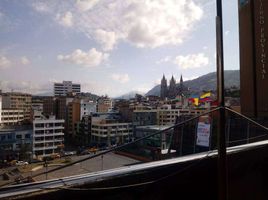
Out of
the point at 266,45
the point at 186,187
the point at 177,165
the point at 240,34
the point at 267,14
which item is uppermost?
→ the point at 267,14

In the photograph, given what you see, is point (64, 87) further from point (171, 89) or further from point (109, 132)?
point (109, 132)

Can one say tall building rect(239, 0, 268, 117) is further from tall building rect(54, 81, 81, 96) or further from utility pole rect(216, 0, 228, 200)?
tall building rect(54, 81, 81, 96)

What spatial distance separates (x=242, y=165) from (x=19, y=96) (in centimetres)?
5055

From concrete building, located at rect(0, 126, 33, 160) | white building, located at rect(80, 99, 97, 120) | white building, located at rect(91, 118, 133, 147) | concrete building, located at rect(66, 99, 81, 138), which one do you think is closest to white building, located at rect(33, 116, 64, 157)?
concrete building, located at rect(0, 126, 33, 160)

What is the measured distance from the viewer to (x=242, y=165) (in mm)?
1650

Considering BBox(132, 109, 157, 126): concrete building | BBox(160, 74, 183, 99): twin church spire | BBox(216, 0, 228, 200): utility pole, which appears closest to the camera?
BBox(216, 0, 228, 200): utility pole

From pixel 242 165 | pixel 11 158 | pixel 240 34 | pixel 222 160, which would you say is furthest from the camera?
pixel 11 158

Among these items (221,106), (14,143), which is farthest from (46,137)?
(221,106)

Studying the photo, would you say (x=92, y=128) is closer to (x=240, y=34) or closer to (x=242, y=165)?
(x=240, y=34)

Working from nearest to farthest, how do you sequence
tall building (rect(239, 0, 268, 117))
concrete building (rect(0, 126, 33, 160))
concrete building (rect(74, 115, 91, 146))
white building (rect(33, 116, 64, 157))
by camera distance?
tall building (rect(239, 0, 268, 117)) → concrete building (rect(0, 126, 33, 160)) → white building (rect(33, 116, 64, 157)) → concrete building (rect(74, 115, 91, 146))

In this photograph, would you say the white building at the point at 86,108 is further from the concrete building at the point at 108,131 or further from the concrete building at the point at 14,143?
the concrete building at the point at 14,143

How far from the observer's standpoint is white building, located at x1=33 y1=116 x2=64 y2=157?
89.9 feet

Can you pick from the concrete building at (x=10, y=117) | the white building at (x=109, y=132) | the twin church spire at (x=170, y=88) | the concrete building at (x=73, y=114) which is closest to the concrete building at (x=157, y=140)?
the white building at (x=109, y=132)

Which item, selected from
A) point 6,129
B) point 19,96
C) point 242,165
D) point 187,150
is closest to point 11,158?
point 6,129
